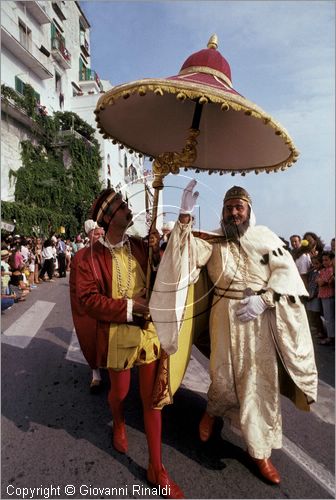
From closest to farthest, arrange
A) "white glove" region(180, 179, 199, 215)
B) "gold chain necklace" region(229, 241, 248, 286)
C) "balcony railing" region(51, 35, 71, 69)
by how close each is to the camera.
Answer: "white glove" region(180, 179, 199, 215) → "gold chain necklace" region(229, 241, 248, 286) → "balcony railing" region(51, 35, 71, 69)

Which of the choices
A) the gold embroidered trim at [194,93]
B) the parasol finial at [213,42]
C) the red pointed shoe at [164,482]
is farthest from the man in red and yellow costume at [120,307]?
the parasol finial at [213,42]

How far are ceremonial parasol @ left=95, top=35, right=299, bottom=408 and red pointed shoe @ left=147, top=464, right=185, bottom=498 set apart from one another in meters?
1.92

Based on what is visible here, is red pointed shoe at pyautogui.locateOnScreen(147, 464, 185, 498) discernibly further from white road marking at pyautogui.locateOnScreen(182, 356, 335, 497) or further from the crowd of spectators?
the crowd of spectators

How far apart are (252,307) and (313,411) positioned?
6.80 feet

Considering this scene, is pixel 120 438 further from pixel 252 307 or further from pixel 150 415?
pixel 252 307

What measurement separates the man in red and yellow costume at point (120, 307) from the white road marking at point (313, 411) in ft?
3.79

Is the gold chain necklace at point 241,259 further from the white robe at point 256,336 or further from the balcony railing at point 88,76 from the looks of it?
the balcony railing at point 88,76

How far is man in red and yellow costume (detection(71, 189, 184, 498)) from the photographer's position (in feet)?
7.62

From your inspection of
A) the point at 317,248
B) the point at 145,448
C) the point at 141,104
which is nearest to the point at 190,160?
the point at 141,104

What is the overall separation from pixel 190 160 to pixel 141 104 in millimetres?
749

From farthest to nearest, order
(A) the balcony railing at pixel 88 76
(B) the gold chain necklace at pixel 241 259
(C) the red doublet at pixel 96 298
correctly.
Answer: (A) the balcony railing at pixel 88 76, (B) the gold chain necklace at pixel 241 259, (C) the red doublet at pixel 96 298

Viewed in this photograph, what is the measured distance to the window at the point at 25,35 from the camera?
21.2 meters

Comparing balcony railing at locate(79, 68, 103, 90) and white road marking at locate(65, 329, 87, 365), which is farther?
balcony railing at locate(79, 68, 103, 90)

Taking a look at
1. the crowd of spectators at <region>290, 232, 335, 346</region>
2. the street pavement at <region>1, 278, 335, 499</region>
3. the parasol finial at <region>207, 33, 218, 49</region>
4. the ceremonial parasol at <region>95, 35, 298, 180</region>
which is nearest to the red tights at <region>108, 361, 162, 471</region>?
the street pavement at <region>1, 278, 335, 499</region>
